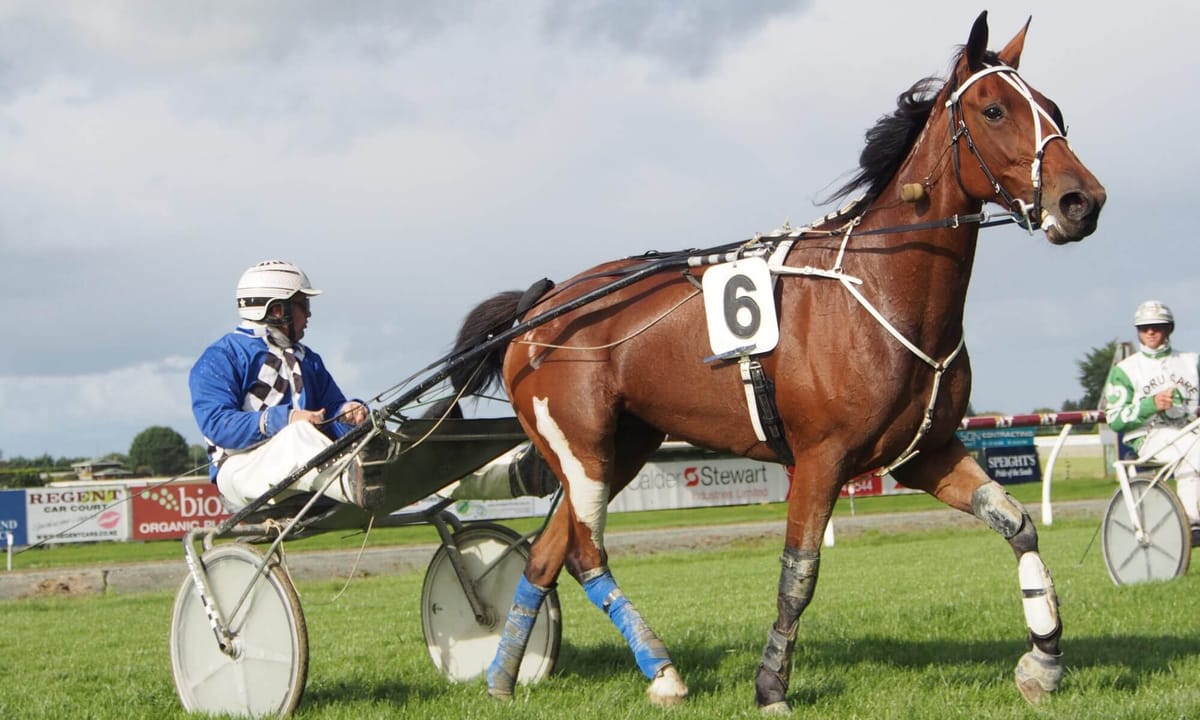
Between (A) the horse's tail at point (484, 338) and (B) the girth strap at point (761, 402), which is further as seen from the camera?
(A) the horse's tail at point (484, 338)

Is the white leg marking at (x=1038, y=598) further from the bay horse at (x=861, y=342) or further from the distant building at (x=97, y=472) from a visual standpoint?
the distant building at (x=97, y=472)

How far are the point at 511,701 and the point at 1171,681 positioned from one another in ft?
8.73

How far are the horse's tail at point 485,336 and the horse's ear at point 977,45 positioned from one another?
221cm

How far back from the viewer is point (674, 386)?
493 centimetres

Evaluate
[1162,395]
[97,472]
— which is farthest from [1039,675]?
[97,472]

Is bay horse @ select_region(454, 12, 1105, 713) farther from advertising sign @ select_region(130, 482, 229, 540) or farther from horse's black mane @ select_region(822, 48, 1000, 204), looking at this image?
advertising sign @ select_region(130, 482, 229, 540)

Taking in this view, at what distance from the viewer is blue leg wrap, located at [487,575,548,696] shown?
209 inches

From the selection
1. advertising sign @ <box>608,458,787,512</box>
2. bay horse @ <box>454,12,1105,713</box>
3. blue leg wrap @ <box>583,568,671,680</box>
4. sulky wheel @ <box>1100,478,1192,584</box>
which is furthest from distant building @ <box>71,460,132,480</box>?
bay horse @ <box>454,12,1105,713</box>

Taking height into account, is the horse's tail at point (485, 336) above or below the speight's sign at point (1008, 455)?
above

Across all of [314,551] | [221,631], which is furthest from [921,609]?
[314,551]

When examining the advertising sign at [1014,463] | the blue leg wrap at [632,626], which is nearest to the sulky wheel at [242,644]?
the blue leg wrap at [632,626]

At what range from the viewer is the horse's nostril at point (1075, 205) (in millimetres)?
4000

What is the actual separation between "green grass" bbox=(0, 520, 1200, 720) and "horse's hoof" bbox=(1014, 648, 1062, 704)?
0.16 ft

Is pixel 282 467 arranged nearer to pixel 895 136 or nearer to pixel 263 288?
pixel 263 288
